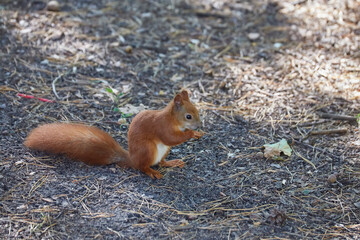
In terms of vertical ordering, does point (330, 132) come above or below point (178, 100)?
below

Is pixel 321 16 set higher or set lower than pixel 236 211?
higher

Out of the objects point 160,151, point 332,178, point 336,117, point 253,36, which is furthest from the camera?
point 253,36

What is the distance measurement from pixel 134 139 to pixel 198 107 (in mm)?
1024

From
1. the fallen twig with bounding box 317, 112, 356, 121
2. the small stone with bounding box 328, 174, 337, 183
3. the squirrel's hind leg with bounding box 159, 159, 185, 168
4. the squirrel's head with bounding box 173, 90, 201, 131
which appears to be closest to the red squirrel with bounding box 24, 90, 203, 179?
the squirrel's head with bounding box 173, 90, 201, 131

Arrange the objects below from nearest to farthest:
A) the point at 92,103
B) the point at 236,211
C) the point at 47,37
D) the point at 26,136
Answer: the point at 236,211
the point at 26,136
the point at 92,103
the point at 47,37

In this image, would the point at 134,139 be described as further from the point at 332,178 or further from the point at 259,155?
the point at 332,178

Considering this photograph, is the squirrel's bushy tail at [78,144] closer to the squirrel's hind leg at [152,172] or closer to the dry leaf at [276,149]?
the squirrel's hind leg at [152,172]

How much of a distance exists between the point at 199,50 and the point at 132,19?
39.3 inches

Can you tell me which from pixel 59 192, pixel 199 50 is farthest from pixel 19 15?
pixel 59 192

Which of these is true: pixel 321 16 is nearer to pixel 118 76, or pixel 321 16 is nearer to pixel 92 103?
pixel 118 76

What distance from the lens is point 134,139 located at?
2.77 metres

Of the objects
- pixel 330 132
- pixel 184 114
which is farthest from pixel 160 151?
pixel 330 132

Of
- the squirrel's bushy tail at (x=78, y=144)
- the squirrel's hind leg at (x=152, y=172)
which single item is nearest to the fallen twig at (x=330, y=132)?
the squirrel's hind leg at (x=152, y=172)

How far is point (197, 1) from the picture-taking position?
5504 mm
